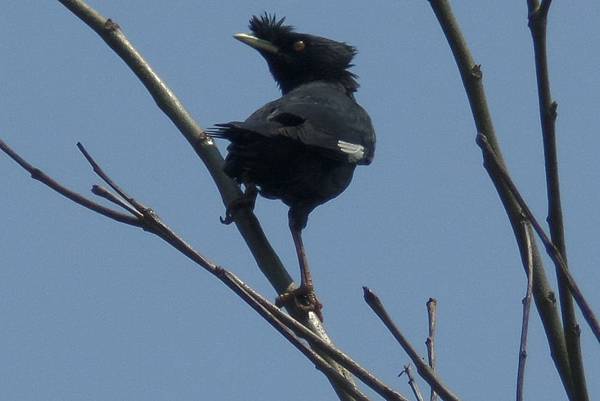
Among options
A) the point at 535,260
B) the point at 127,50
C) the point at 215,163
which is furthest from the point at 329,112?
the point at 535,260

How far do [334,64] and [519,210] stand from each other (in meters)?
5.75

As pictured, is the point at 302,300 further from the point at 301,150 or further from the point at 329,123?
the point at 329,123

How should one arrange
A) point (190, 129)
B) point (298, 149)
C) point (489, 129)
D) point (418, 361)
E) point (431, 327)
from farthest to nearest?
point (298, 149), point (190, 129), point (431, 327), point (489, 129), point (418, 361)

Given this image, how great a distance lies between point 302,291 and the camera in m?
5.19

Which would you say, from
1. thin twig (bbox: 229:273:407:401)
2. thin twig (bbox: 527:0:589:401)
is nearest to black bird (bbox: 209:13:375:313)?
thin twig (bbox: 527:0:589:401)

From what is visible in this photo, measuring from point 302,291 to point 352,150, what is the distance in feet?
5.83

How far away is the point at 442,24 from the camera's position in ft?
10.3

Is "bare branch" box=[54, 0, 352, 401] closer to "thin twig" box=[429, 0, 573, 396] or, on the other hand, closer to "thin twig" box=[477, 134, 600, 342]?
"thin twig" box=[429, 0, 573, 396]

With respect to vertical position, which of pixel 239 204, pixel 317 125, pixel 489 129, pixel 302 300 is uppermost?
pixel 317 125

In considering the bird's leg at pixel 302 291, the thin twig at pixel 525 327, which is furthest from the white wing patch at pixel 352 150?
the thin twig at pixel 525 327

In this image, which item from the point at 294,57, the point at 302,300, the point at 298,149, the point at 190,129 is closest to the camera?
the point at 302,300

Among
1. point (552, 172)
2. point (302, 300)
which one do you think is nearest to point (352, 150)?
point (302, 300)

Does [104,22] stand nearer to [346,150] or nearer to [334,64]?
[346,150]

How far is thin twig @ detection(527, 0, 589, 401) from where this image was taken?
8.94ft
